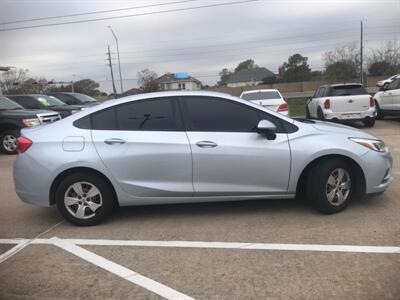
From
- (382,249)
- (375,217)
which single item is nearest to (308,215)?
(375,217)

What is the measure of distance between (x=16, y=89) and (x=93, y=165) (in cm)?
6749

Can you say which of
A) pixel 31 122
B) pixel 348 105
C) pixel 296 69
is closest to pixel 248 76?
pixel 296 69

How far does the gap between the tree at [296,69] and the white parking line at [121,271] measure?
70.1 m

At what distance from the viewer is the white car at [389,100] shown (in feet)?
47.4

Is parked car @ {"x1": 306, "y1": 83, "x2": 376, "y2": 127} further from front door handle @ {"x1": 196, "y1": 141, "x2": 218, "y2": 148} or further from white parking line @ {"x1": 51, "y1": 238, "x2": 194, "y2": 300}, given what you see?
white parking line @ {"x1": 51, "y1": 238, "x2": 194, "y2": 300}

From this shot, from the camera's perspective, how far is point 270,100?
522 inches

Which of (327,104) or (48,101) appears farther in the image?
(48,101)

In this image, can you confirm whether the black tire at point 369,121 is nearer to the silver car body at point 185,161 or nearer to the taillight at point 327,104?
the taillight at point 327,104

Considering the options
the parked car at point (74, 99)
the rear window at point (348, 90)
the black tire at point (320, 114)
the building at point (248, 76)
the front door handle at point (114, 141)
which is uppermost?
the building at point (248, 76)

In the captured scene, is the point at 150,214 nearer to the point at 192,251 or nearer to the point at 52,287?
the point at 192,251

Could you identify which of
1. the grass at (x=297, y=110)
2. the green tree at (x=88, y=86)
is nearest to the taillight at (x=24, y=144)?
the grass at (x=297, y=110)

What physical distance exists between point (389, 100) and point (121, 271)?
525 inches

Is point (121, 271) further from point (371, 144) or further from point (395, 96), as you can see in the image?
point (395, 96)

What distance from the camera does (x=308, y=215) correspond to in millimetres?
5266
